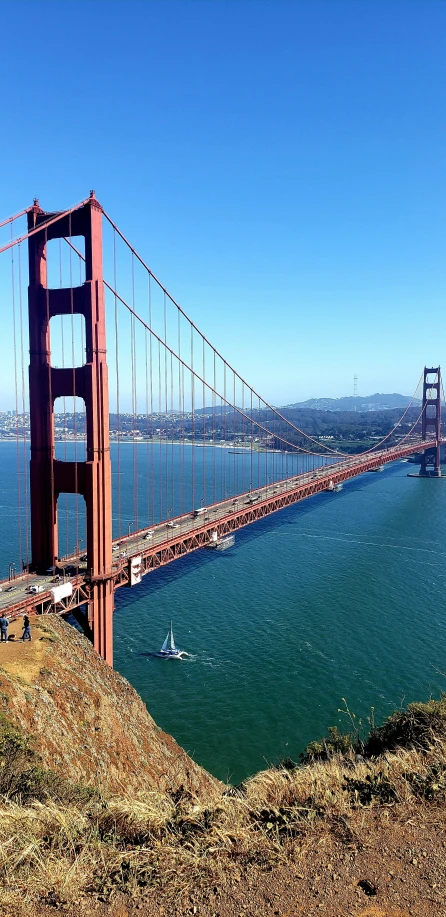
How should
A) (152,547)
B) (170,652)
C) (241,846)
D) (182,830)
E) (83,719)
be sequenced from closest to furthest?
(241,846) < (182,830) < (83,719) < (170,652) < (152,547)

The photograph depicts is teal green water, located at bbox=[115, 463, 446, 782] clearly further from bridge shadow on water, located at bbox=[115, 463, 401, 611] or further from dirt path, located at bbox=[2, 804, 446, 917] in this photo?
dirt path, located at bbox=[2, 804, 446, 917]

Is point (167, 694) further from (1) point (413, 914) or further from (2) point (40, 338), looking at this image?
(1) point (413, 914)

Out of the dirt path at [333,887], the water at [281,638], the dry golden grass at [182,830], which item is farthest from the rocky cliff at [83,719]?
the dirt path at [333,887]

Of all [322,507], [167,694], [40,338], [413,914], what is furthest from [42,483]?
[322,507]

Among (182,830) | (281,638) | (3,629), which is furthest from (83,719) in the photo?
(281,638)

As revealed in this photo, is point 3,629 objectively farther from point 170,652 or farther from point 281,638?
point 281,638

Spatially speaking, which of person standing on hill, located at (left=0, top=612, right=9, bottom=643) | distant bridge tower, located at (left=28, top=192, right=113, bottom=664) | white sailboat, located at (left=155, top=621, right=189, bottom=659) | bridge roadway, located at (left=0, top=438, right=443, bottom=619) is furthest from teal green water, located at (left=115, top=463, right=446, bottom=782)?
person standing on hill, located at (left=0, top=612, right=9, bottom=643)
